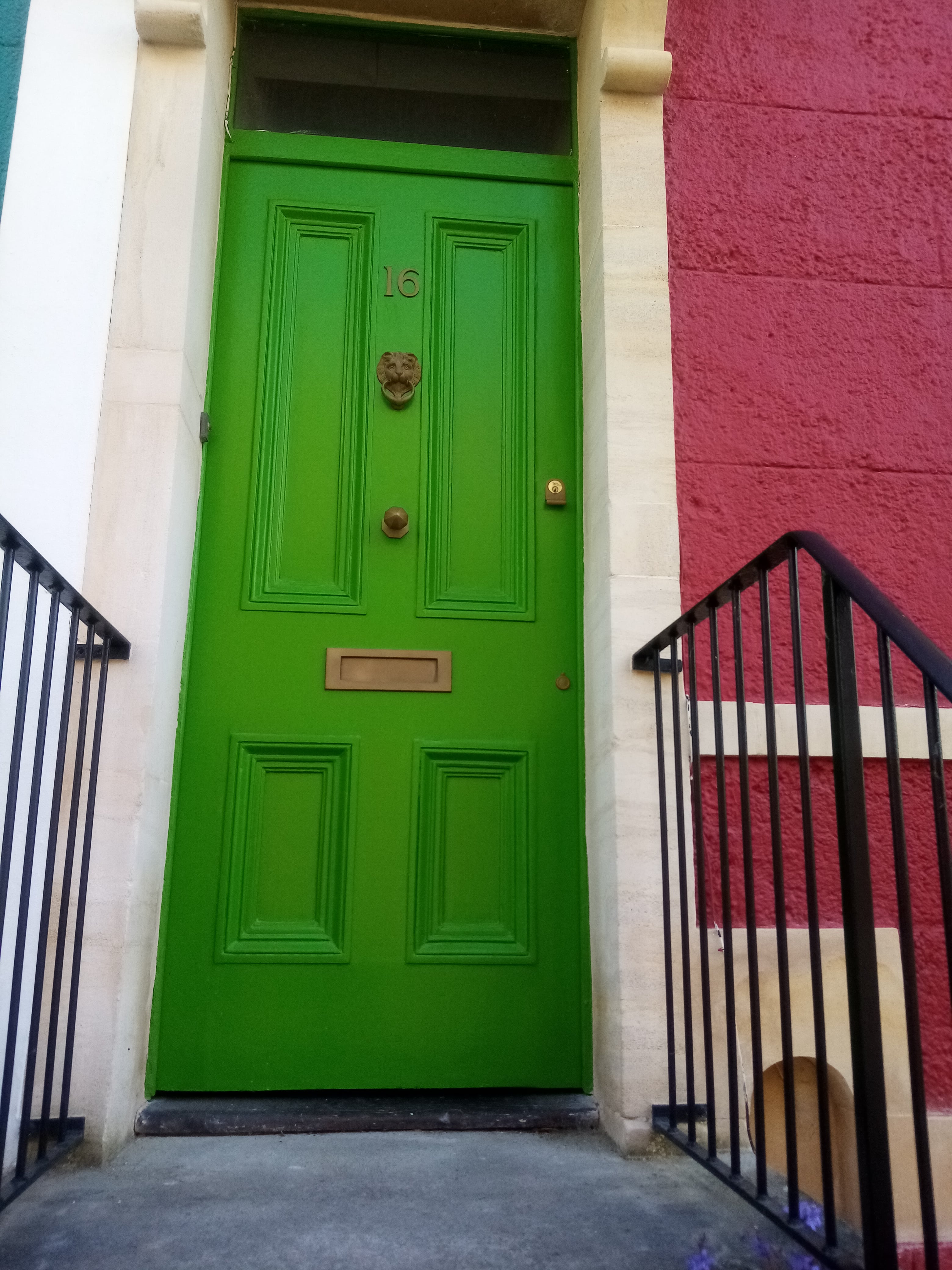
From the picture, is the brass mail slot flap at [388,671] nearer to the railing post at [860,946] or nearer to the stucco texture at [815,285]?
the stucco texture at [815,285]

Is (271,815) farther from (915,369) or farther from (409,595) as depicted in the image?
(915,369)

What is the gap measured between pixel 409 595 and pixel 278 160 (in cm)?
142

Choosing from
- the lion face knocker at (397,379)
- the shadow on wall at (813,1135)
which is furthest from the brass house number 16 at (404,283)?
the shadow on wall at (813,1135)

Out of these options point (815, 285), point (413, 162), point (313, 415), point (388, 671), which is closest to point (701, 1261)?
point (388, 671)

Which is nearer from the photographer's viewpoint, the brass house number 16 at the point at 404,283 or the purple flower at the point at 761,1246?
the purple flower at the point at 761,1246

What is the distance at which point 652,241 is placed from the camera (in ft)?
9.46

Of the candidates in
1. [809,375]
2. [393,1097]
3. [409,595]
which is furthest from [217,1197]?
[809,375]

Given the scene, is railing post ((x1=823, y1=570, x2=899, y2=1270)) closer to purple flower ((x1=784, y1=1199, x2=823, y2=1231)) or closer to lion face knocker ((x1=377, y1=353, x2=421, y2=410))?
purple flower ((x1=784, y1=1199, x2=823, y2=1231))

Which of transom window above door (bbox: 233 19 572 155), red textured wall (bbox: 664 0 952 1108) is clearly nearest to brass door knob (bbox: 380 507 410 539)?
red textured wall (bbox: 664 0 952 1108)

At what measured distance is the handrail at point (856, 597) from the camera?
1.39 metres

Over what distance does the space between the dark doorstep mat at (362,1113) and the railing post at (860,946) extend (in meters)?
1.06

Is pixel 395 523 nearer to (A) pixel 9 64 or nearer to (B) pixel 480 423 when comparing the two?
(B) pixel 480 423

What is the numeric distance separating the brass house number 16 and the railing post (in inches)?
72.9

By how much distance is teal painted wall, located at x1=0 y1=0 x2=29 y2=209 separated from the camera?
109 inches
